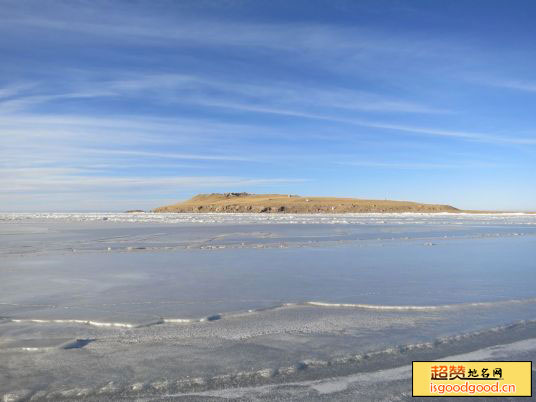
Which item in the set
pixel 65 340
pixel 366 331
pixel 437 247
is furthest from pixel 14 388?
pixel 437 247

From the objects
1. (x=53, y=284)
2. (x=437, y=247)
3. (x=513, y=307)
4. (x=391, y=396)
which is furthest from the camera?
(x=437, y=247)

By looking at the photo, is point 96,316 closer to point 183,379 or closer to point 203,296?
point 203,296

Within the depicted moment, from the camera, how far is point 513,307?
5.63 metres

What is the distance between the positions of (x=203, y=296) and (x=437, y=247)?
864cm

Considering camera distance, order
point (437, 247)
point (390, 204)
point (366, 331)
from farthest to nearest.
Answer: point (390, 204) → point (437, 247) → point (366, 331)

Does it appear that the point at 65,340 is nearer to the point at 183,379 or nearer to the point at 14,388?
the point at 14,388

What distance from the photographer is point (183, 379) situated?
346 centimetres

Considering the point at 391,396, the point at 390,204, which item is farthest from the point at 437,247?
the point at 390,204

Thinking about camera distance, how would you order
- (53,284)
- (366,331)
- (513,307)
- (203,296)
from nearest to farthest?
(366,331) → (513,307) → (203,296) → (53,284)

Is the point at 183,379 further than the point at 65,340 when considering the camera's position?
No

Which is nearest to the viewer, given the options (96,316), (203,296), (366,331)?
(366,331)

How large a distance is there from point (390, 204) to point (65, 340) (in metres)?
68.2

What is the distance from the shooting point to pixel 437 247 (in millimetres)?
13055

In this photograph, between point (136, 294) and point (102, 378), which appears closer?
point (102, 378)
